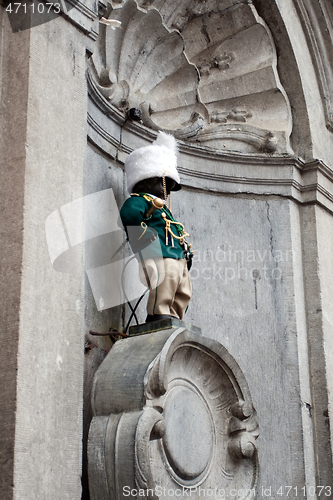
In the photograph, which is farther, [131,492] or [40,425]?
[131,492]

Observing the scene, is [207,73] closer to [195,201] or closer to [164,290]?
[195,201]

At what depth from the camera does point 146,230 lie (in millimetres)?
3492

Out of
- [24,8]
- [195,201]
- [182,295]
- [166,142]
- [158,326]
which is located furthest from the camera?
[195,201]

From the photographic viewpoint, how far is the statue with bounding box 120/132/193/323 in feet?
11.3

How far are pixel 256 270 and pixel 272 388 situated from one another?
747mm

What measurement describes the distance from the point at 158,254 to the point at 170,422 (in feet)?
2.66

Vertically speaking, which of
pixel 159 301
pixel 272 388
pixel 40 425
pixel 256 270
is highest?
pixel 256 270

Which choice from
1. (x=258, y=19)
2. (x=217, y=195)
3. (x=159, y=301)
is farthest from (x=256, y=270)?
(x=258, y=19)

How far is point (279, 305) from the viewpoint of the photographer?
4.49 m

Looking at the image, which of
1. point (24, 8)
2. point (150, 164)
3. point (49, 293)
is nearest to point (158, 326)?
point (49, 293)

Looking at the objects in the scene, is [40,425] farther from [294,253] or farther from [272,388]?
[294,253]
